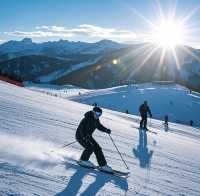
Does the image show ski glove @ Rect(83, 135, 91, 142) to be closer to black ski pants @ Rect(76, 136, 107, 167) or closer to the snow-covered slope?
black ski pants @ Rect(76, 136, 107, 167)

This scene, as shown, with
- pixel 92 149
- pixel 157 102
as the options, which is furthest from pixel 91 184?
pixel 157 102

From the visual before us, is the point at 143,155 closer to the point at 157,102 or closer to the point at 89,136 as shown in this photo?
the point at 89,136

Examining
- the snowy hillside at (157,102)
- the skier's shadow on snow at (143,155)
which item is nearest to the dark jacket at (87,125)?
the skier's shadow on snow at (143,155)

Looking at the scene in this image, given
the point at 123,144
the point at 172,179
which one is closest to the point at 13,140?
the point at 172,179

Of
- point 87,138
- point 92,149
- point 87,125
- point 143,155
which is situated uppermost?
point 87,125

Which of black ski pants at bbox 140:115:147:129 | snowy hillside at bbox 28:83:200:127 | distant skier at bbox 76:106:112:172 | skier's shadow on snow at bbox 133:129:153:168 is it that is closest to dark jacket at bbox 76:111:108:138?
distant skier at bbox 76:106:112:172

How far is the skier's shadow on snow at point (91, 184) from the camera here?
7.56 m

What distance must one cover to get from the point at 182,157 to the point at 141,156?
3190 millimetres

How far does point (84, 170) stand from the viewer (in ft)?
30.5

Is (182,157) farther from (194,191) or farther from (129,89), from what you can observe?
(129,89)

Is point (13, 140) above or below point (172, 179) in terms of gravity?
above

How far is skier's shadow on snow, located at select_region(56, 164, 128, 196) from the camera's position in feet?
24.8

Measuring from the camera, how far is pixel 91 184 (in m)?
8.29

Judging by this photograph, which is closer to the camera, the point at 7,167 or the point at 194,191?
the point at 7,167
